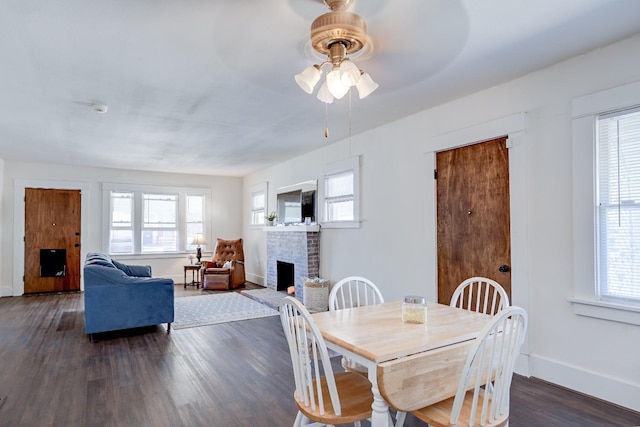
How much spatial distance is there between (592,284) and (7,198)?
8292mm

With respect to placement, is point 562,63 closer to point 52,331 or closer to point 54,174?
point 52,331

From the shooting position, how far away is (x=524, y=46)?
8.11 ft

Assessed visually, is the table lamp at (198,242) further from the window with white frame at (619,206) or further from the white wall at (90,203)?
the window with white frame at (619,206)

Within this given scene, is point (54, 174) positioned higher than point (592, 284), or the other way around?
point (54, 174)

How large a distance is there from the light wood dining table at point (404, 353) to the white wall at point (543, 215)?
3.89 ft

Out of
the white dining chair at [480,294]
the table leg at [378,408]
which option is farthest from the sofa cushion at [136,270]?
the table leg at [378,408]

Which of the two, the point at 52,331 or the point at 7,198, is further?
the point at 7,198

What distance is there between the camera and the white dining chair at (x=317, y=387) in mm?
1520

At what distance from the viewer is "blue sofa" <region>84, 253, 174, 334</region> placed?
3861mm

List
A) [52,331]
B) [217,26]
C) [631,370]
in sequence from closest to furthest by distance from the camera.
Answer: [217,26]
[631,370]
[52,331]

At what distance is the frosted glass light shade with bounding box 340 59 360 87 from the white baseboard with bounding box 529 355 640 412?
98.2 inches

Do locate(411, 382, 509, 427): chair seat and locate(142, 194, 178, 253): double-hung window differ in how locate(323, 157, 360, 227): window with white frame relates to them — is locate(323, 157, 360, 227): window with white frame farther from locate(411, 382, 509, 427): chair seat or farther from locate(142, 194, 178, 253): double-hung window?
locate(142, 194, 178, 253): double-hung window

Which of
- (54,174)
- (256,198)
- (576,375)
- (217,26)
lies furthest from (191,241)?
(576,375)

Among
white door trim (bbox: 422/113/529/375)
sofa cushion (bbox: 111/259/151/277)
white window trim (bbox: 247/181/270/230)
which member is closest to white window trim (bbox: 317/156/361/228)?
white door trim (bbox: 422/113/529/375)
